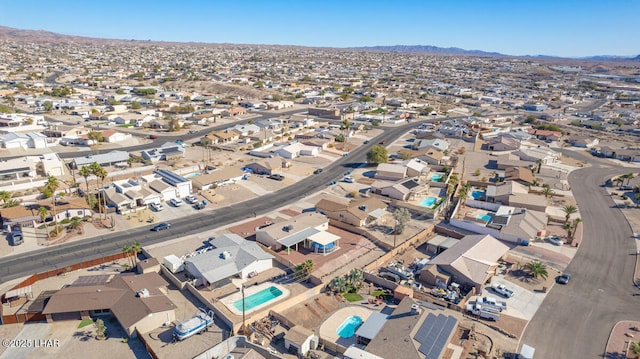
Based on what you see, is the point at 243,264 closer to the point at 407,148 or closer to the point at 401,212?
the point at 401,212

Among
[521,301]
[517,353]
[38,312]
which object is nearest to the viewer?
[517,353]

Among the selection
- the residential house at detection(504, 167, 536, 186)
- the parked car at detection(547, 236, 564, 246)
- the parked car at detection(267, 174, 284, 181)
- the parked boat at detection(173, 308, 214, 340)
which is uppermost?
the residential house at detection(504, 167, 536, 186)

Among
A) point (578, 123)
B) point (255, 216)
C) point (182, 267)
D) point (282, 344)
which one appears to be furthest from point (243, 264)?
point (578, 123)

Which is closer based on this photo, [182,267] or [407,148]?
[182,267]

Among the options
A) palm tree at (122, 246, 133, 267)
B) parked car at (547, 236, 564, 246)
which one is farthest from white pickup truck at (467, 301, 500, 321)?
palm tree at (122, 246, 133, 267)

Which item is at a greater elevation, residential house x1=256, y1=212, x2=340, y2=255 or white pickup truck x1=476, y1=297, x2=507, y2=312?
residential house x1=256, y1=212, x2=340, y2=255

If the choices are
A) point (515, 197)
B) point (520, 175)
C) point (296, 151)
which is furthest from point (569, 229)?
point (296, 151)

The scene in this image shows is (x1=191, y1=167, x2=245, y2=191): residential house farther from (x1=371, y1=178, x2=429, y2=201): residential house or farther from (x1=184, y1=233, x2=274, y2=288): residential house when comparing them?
(x1=371, y1=178, x2=429, y2=201): residential house
